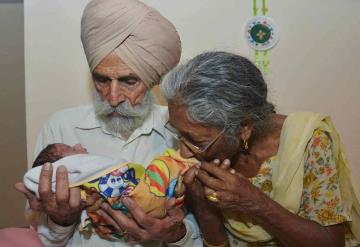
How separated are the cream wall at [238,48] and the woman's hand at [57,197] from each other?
1.03 m

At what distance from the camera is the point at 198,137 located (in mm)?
1616

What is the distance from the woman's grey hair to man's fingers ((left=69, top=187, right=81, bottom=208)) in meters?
0.53

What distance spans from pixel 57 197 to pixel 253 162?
0.88 m

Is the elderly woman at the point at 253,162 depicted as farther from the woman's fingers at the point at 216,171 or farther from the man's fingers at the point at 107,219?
the man's fingers at the point at 107,219

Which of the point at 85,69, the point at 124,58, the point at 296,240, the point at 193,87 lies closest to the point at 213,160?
the point at 193,87

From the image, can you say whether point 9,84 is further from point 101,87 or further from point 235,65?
point 235,65

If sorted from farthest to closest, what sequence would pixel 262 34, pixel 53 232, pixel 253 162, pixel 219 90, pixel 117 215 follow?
pixel 262 34, pixel 253 162, pixel 53 232, pixel 117 215, pixel 219 90

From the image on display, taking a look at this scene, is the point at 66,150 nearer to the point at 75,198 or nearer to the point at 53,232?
the point at 75,198

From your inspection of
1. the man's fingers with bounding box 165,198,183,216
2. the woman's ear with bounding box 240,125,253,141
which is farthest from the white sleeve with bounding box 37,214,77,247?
the woman's ear with bounding box 240,125,253,141

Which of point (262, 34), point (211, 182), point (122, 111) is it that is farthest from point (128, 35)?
point (262, 34)

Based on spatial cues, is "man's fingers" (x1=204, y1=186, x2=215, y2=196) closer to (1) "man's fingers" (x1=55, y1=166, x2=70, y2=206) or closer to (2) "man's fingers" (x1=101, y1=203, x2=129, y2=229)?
(2) "man's fingers" (x1=101, y1=203, x2=129, y2=229)

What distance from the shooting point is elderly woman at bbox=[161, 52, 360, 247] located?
1.54m

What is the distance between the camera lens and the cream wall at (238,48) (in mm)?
2510

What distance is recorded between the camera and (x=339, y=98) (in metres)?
2.72
